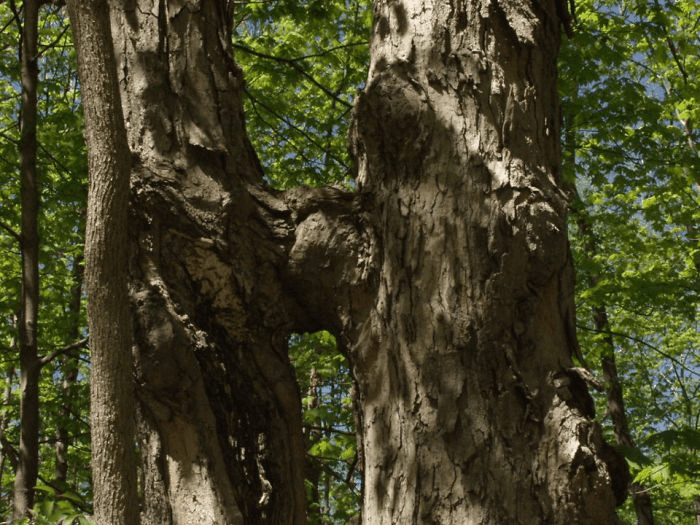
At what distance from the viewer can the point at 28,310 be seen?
18.6 ft

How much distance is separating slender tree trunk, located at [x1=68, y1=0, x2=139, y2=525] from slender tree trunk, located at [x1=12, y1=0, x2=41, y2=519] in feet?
13.2

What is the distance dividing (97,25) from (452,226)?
1084 millimetres

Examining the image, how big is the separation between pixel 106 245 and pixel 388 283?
2.79 ft

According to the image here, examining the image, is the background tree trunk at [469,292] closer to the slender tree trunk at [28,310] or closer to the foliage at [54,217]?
the slender tree trunk at [28,310]

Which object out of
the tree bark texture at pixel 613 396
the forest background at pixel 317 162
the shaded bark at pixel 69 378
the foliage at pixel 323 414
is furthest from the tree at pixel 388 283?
the tree bark texture at pixel 613 396

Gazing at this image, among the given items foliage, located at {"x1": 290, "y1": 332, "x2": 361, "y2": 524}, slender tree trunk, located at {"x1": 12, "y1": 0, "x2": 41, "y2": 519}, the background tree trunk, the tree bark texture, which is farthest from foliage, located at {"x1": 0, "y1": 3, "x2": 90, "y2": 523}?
the tree bark texture

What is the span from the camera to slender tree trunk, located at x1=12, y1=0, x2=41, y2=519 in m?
5.52

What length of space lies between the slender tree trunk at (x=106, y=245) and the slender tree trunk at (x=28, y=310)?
4028mm

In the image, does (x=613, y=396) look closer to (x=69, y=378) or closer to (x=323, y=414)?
(x=323, y=414)

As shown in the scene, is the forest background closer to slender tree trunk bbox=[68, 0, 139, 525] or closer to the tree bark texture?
the tree bark texture

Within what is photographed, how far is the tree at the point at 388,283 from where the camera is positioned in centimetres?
210

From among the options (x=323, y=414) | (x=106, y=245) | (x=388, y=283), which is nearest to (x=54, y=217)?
(x=323, y=414)

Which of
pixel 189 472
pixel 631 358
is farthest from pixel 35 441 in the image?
pixel 631 358

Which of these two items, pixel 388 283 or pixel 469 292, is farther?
pixel 388 283
